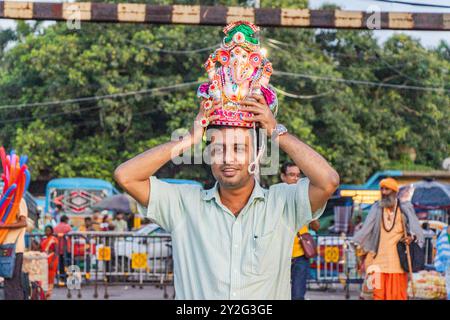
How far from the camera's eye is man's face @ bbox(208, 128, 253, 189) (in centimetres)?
459

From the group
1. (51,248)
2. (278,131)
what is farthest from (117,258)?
(278,131)

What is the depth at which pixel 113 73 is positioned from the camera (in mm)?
33156

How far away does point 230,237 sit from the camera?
15.1 feet

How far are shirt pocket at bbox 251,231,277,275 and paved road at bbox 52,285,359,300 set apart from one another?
11.6 m

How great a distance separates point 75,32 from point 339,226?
15.1m

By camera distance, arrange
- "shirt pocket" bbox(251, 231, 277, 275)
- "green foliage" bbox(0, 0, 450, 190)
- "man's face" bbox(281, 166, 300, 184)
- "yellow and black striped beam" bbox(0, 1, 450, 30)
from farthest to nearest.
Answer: "green foliage" bbox(0, 0, 450, 190) → "yellow and black striped beam" bbox(0, 1, 450, 30) → "man's face" bbox(281, 166, 300, 184) → "shirt pocket" bbox(251, 231, 277, 275)

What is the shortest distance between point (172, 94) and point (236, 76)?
28.6 metres

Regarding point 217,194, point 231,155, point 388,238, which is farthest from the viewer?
point 388,238

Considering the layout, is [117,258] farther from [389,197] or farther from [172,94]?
[172,94]

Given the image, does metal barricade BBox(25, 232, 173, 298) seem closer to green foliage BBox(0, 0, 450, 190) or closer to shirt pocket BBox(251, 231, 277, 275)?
shirt pocket BBox(251, 231, 277, 275)

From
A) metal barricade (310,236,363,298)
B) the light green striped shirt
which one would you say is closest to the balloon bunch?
metal barricade (310,236,363,298)

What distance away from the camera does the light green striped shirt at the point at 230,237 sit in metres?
4.56

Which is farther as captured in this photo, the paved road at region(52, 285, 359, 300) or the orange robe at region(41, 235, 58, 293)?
the paved road at region(52, 285, 359, 300)

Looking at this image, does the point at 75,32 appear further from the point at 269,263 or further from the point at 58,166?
the point at 269,263
